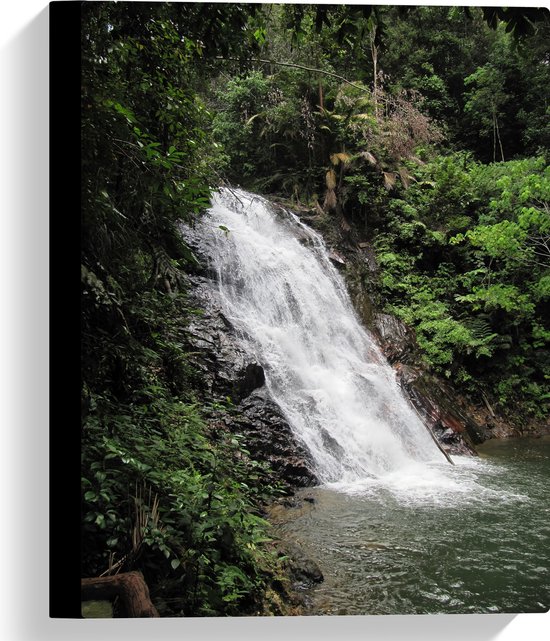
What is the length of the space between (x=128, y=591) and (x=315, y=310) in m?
4.17

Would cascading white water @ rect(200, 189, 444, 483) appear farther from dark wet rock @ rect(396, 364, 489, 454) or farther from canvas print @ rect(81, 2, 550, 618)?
dark wet rock @ rect(396, 364, 489, 454)

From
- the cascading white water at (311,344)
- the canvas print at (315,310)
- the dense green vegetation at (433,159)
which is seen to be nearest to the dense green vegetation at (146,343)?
the canvas print at (315,310)

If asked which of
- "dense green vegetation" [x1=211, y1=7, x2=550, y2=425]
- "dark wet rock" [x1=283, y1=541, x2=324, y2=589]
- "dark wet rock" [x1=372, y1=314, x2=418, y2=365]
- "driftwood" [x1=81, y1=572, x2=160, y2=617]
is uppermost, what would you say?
"dense green vegetation" [x1=211, y1=7, x2=550, y2=425]

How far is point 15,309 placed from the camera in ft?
7.93

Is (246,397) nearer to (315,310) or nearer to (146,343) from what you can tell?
(146,343)

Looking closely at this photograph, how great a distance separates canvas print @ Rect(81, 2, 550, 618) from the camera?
2184 mm

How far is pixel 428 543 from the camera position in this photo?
2.72 metres

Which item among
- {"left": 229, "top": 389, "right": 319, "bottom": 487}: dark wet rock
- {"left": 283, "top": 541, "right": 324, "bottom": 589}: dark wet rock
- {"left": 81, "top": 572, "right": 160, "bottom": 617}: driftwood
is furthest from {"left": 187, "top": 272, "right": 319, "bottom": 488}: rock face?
{"left": 81, "top": 572, "right": 160, "bottom": 617}: driftwood

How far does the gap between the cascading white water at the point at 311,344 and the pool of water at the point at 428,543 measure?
1.99 feet

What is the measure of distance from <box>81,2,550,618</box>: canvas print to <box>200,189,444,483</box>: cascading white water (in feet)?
0.10

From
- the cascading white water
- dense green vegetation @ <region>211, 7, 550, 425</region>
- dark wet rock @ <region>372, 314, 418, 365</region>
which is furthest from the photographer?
dark wet rock @ <region>372, 314, 418, 365</region>

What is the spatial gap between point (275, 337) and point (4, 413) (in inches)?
116

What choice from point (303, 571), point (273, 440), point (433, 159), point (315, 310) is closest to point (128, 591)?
point (303, 571)

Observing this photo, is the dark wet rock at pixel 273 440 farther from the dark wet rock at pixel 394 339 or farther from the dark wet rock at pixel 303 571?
the dark wet rock at pixel 394 339
